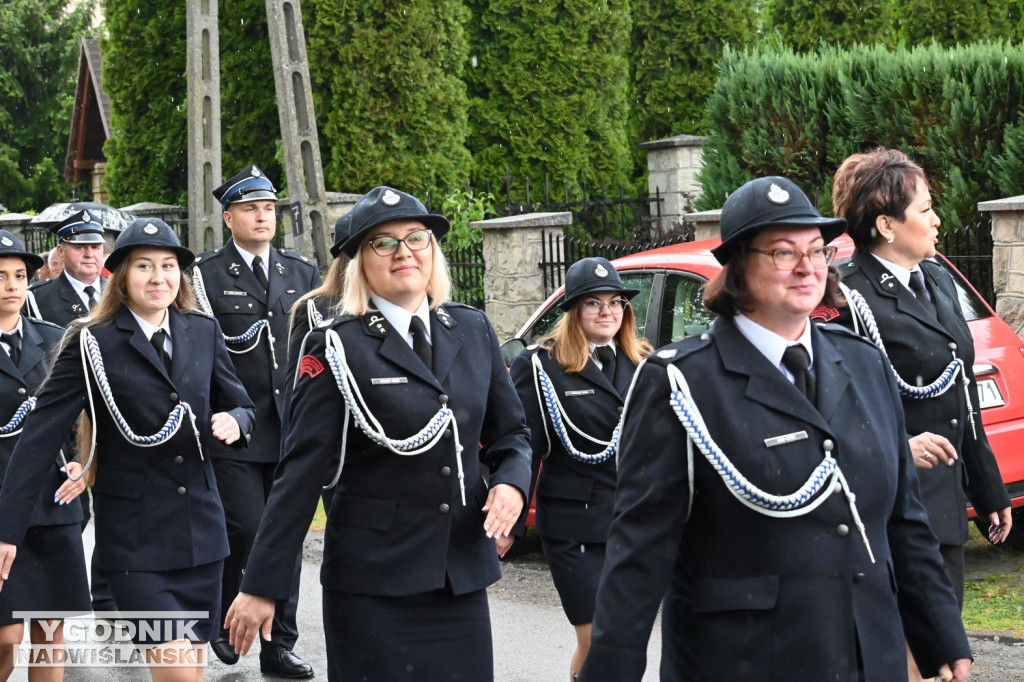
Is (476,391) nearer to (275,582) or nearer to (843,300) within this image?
(275,582)

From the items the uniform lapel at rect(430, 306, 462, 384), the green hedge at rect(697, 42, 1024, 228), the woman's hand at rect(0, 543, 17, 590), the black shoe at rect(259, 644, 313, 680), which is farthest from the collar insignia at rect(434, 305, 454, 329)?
the green hedge at rect(697, 42, 1024, 228)

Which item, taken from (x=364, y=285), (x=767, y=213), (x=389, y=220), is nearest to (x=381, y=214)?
(x=389, y=220)

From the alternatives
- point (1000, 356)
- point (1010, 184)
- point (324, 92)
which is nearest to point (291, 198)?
point (324, 92)

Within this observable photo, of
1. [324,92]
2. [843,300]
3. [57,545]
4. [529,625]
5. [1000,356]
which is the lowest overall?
[529,625]

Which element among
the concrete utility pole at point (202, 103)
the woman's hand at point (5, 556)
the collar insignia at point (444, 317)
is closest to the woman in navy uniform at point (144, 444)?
the woman's hand at point (5, 556)

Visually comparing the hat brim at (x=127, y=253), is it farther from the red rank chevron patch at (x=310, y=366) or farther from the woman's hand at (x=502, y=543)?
the woman's hand at (x=502, y=543)

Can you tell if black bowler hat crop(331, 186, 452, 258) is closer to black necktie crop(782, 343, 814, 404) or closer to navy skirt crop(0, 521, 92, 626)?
black necktie crop(782, 343, 814, 404)

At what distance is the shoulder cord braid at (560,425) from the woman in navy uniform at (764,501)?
2417 millimetres

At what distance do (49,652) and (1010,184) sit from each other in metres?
7.66

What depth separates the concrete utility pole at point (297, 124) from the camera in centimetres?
1380

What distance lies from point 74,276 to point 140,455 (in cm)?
346

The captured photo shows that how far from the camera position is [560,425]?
5.90 meters

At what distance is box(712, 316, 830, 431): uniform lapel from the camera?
3.24 m

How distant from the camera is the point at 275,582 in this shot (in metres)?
4.02
